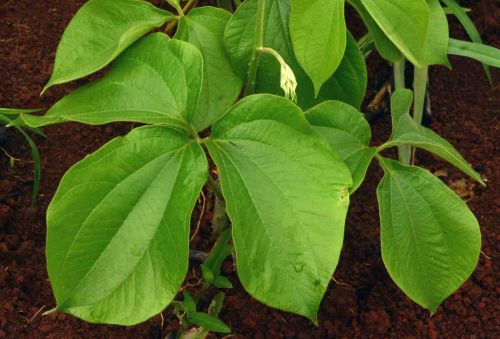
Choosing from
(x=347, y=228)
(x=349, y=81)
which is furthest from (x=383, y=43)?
(x=347, y=228)

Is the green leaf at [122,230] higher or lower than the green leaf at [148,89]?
lower

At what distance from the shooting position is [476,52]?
1219mm

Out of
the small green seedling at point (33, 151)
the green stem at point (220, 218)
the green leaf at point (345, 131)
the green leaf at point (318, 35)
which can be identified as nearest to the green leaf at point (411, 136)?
the green leaf at point (345, 131)

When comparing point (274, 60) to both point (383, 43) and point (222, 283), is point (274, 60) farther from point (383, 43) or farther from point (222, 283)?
point (222, 283)

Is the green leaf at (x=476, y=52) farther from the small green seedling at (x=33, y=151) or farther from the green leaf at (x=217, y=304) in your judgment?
the small green seedling at (x=33, y=151)

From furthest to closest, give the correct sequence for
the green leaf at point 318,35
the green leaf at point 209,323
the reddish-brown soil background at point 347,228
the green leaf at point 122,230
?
the reddish-brown soil background at point 347,228 → the green leaf at point 209,323 → the green leaf at point 318,35 → the green leaf at point 122,230

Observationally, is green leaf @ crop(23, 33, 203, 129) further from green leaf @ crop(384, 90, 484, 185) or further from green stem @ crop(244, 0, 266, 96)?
green leaf @ crop(384, 90, 484, 185)

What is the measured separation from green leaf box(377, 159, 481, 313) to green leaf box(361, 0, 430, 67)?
18 cm

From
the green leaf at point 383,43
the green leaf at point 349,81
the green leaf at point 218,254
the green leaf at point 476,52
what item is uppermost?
the green leaf at point 383,43

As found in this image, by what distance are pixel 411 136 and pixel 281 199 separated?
25 cm

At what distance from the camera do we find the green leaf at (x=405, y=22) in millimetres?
898

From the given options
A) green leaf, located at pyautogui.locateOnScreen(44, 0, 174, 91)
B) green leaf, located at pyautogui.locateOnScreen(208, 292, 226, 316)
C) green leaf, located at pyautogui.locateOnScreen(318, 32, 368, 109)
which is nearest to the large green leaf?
green leaf, located at pyautogui.locateOnScreen(318, 32, 368, 109)

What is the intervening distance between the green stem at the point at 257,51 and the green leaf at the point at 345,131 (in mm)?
112

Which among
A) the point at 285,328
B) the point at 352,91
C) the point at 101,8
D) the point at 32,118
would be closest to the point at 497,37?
the point at 352,91
